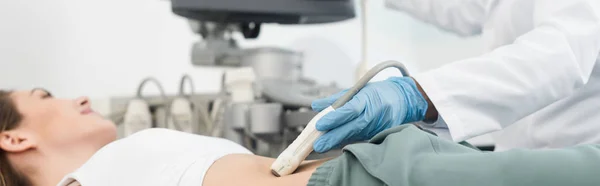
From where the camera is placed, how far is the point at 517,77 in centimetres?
108

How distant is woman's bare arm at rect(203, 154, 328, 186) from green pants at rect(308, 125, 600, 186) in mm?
58

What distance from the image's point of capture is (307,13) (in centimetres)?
166

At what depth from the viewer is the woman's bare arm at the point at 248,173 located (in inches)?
34.1

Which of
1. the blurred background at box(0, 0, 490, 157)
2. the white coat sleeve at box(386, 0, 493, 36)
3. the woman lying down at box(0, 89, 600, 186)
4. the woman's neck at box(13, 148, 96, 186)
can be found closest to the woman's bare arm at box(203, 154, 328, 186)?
the woman lying down at box(0, 89, 600, 186)

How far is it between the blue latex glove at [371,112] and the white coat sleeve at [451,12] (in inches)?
21.4

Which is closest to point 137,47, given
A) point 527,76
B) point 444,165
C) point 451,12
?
point 451,12

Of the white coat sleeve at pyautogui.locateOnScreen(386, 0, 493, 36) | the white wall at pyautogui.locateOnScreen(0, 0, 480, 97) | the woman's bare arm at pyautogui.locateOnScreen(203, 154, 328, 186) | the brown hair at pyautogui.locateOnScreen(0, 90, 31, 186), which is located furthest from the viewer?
the white wall at pyautogui.locateOnScreen(0, 0, 480, 97)

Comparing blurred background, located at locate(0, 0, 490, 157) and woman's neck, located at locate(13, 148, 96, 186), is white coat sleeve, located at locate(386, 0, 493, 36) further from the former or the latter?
woman's neck, located at locate(13, 148, 96, 186)

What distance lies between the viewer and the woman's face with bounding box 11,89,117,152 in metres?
1.27

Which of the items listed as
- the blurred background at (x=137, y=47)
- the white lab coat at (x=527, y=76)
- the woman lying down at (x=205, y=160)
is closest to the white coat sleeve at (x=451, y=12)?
the blurred background at (x=137, y=47)

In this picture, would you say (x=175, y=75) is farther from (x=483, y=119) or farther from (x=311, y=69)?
(x=483, y=119)

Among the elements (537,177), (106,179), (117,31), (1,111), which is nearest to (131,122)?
(117,31)

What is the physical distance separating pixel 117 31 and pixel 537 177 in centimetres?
179

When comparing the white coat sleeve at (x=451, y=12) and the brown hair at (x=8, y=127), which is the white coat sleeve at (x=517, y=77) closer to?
the white coat sleeve at (x=451, y=12)
